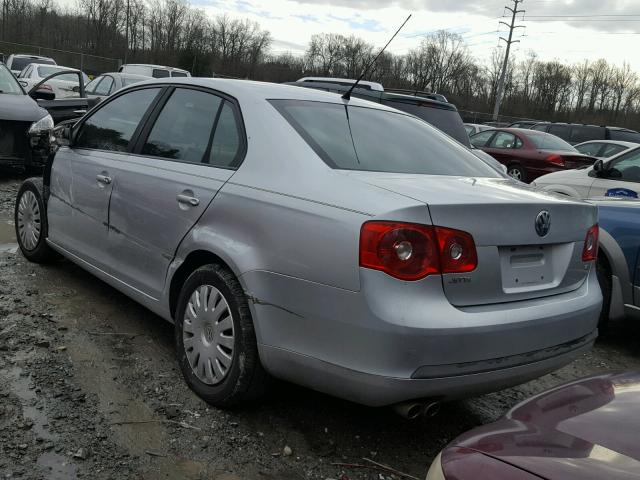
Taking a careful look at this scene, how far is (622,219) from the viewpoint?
4.68m

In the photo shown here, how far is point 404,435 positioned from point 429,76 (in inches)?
2822

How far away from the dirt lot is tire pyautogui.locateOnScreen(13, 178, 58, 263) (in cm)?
88

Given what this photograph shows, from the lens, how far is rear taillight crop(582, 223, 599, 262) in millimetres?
3072

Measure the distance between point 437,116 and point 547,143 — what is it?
6.91 meters

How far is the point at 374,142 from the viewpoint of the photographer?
130 inches

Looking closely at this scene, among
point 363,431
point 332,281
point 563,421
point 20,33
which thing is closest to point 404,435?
point 363,431

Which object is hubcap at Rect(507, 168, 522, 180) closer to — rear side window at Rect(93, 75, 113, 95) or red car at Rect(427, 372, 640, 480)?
rear side window at Rect(93, 75, 113, 95)

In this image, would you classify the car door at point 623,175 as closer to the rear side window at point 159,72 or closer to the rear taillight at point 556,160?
the rear taillight at point 556,160

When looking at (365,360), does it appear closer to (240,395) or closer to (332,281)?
(332,281)

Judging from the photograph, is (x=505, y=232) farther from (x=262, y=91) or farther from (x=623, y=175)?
(x=623, y=175)

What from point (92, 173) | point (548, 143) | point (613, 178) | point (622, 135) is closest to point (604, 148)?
point (548, 143)

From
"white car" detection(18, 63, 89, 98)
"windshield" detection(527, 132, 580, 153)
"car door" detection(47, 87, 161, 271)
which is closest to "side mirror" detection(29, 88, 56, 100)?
"white car" detection(18, 63, 89, 98)

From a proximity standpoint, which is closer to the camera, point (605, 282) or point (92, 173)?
point (92, 173)

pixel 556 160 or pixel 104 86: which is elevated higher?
pixel 104 86
